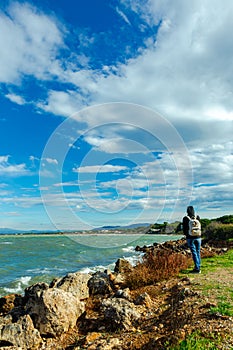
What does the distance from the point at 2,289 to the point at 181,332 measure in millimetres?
14648

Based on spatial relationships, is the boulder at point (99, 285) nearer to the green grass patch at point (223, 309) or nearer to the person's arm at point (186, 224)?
the person's arm at point (186, 224)

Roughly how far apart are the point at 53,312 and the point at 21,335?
0.92 metres

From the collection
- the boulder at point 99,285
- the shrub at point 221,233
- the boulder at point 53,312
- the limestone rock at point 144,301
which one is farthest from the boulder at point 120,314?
the shrub at point 221,233

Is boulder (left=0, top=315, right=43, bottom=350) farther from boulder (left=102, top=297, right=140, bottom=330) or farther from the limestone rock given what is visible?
the limestone rock

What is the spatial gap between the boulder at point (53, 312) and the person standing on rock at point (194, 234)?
5277 millimetres

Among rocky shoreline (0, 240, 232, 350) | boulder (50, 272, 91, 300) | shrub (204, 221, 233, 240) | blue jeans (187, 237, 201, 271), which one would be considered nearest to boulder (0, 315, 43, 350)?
rocky shoreline (0, 240, 232, 350)

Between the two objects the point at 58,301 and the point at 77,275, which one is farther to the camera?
the point at 77,275

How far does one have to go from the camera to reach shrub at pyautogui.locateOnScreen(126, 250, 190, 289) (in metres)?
11.4

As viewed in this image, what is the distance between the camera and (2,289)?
17.7 m

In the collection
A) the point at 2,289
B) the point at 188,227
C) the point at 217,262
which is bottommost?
the point at 2,289

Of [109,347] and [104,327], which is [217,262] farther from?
[109,347]

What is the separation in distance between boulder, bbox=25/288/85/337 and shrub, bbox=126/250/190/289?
330 centimetres

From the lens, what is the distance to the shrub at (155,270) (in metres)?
11.4

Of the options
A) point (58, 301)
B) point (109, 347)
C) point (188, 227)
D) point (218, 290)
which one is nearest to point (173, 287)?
point (218, 290)
